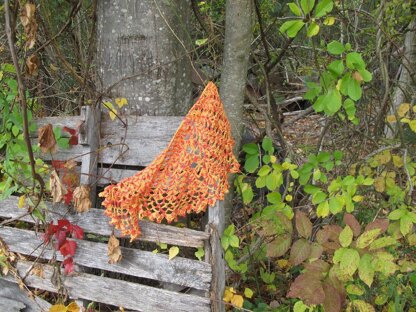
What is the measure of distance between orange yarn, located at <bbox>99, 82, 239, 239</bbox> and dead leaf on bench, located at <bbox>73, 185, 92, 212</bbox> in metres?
0.19

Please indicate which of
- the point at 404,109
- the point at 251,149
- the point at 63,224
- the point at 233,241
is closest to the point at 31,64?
the point at 63,224

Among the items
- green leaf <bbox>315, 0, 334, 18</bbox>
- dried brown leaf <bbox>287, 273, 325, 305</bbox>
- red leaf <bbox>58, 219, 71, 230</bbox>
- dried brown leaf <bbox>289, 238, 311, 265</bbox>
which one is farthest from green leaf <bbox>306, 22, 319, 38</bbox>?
red leaf <bbox>58, 219, 71, 230</bbox>

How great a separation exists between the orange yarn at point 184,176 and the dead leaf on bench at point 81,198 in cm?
19

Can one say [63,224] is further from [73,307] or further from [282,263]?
[282,263]

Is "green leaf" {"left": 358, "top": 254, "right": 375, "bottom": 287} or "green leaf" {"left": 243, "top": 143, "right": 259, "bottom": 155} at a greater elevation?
"green leaf" {"left": 243, "top": 143, "right": 259, "bottom": 155}

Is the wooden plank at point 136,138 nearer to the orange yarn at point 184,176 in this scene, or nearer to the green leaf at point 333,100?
the orange yarn at point 184,176

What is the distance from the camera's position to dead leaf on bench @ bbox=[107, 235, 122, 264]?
215 cm

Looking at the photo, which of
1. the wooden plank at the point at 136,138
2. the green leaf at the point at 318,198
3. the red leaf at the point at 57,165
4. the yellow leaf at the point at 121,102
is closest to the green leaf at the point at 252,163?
the green leaf at the point at 318,198

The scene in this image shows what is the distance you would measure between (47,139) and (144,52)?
0.63 meters

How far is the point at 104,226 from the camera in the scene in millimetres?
2242

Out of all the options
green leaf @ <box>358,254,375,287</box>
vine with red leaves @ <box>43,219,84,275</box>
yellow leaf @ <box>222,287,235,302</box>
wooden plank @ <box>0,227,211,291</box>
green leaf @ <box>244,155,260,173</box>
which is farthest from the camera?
green leaf @ <box>244,155,260,173</box>

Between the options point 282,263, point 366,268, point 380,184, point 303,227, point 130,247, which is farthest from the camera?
point 282,263

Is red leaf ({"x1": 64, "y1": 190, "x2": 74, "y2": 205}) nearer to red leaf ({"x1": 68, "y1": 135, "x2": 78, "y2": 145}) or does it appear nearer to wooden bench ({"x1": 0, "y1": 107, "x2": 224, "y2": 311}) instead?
wooden bench ({"x1": 0, "y1": 107, "x2": 224, "y2": 311})

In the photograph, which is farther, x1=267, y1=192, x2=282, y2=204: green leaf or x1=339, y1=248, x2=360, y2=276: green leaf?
x1=267, y1=192, x2=282, y2=204: green leaf
